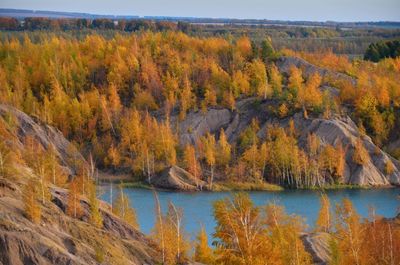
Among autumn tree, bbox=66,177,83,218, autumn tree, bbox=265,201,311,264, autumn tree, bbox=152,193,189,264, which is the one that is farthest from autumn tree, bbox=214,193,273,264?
autumn tree, bbox=66,177,83,218

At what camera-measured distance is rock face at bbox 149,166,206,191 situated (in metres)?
81.2

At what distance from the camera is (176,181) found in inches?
3209

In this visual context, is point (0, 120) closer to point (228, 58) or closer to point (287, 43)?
point (228, 58)

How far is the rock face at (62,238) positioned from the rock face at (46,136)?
3564 centimetres

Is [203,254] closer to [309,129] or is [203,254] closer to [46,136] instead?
[46,136]

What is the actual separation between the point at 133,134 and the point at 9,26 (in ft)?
337

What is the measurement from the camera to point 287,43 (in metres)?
178

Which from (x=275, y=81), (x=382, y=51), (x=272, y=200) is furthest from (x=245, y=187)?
(x=382, y=51)

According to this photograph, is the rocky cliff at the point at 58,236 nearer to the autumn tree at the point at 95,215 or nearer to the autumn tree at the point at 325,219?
the autumn tree at the point at 95,215

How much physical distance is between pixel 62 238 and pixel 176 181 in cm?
4178

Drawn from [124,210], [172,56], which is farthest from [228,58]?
[124,210]

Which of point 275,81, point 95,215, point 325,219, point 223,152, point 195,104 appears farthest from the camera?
point 195,104

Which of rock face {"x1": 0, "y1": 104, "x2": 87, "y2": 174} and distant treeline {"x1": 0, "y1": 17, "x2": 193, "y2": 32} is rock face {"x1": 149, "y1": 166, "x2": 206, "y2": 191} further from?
distant treeline {"x1": 0, "y1": 17, "x2": 193, "y2": 32}

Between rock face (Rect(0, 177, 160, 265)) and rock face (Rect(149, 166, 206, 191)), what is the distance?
34.6 meters
